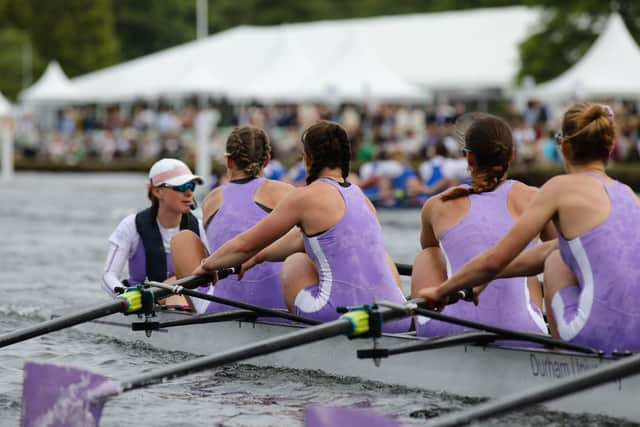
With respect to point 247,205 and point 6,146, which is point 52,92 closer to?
point 6,146

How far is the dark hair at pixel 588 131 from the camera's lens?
5.88 meters

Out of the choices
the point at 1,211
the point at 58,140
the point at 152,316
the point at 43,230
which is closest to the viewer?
the point at 152,316

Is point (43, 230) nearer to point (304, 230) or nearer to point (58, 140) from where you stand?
point (304, 230)

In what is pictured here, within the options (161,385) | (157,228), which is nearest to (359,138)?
(157,228)

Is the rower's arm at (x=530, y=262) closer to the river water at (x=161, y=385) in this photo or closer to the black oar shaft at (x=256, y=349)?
the black oar shaft at (x=256, y=349)

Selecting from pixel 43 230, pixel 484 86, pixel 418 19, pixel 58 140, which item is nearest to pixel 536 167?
pixel 43 230

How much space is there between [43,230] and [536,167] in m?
9.10

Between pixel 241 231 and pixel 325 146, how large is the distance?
3.41 ft

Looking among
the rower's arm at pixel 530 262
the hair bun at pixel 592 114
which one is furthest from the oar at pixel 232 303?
the hair bun at pixel 592 114

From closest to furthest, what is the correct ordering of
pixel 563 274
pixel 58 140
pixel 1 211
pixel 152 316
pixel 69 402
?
1. pixel 69 402
2. pixel 563 274
3. pixel 152 316
4. pixel 1 211
5. pixel 58 140

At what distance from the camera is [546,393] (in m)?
5.28

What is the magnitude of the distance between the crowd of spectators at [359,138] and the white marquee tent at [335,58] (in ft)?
2.87

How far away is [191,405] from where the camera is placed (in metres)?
6.95

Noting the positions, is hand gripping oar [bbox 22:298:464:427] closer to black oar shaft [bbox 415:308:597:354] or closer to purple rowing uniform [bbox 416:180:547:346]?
black oar shaft [bbox 415:308:597:354]
